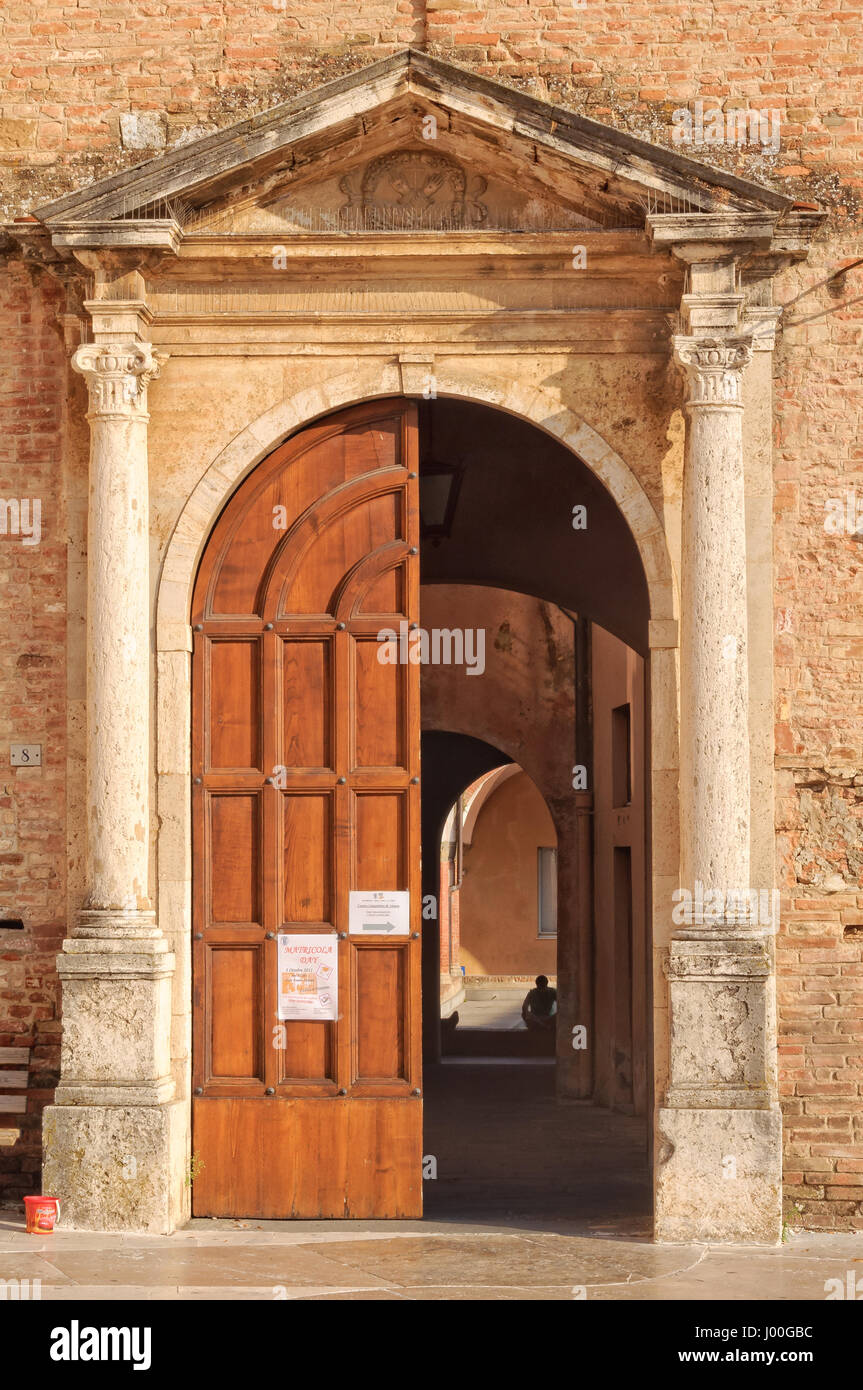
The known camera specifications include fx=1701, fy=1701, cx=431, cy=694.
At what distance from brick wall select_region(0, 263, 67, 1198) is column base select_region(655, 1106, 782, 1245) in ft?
9.84

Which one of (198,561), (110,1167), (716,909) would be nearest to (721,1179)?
(716,909)

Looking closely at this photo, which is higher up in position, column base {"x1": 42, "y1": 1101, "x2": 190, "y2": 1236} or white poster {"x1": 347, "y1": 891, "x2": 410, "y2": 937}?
white poster {"x1": 347, "y1": 891, "x2": 410, "y2": 937}

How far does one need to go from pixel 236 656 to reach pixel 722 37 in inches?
152

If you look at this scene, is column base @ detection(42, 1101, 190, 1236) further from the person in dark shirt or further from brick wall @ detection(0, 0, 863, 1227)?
the person in dark shirt

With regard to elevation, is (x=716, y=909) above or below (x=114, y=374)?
below

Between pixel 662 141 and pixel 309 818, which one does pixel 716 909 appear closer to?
pixel 309 818

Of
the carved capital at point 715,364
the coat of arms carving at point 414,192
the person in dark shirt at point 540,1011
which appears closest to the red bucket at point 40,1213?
the carved capital at point 715,364

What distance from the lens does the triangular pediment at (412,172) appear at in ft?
25.5

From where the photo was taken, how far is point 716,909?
775 centimetres

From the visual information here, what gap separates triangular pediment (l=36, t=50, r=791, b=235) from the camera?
7.79 m

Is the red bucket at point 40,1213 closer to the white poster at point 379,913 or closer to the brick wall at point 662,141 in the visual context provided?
the brick wall at point 662,141

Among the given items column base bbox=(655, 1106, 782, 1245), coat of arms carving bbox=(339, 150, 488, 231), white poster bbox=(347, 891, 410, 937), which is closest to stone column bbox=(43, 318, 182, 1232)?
white poster bbox=(347, 891, 410, 937)

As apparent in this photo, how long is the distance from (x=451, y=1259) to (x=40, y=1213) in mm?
1831

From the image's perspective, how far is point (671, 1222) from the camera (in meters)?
7.45
